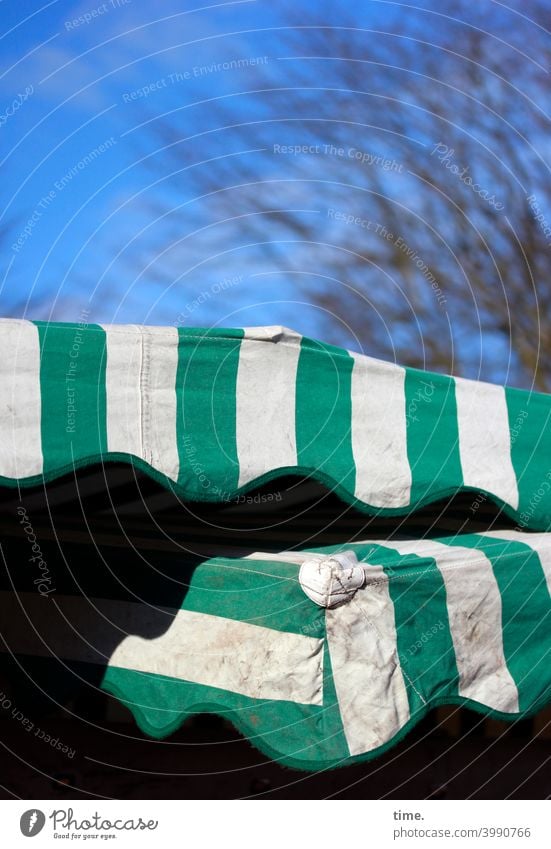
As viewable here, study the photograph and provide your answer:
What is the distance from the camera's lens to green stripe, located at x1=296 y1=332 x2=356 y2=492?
1874mm

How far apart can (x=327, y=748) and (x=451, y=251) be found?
24.3ft

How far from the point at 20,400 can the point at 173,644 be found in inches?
25.8

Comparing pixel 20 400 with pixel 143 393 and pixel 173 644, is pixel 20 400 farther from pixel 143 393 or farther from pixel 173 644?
pixel 173 644

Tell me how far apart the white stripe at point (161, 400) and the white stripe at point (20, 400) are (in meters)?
0.21

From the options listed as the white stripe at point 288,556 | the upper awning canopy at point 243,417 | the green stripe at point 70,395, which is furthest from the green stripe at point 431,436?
the green stripe at point 70,395

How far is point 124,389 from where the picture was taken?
1679 millimetres

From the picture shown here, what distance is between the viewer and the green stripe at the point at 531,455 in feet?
7.41

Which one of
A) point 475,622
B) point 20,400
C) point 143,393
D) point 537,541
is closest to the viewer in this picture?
point 20,400

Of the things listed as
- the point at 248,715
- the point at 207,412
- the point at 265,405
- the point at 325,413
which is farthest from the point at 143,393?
the point at 248,715

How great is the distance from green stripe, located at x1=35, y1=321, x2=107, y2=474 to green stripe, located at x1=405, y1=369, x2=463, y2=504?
2.53ft

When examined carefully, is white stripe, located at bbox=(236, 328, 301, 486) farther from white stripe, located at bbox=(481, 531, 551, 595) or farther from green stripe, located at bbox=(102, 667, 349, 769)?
white stripe, located at bbox=(481, 531, 551, 595)

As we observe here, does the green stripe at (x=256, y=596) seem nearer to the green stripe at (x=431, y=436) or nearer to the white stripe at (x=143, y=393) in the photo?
the white stripe at (x=143, y=393)

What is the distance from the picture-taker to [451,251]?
848cm
